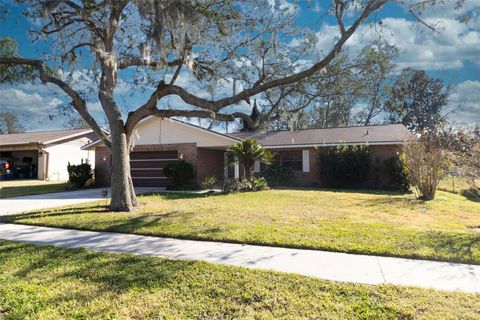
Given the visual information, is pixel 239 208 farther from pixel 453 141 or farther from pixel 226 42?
pixel 453 141

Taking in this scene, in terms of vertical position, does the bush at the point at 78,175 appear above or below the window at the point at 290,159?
below

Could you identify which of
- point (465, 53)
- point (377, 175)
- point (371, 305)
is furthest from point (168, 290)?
point (377, 175)

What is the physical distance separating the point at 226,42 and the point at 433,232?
9057 millimetres

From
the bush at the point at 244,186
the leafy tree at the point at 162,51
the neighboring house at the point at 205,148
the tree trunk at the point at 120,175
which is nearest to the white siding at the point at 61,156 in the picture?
the neighboring house at the point at 205,148

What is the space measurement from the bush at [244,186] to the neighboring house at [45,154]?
14806 mm

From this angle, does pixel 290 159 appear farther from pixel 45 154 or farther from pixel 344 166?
pixel 45 154

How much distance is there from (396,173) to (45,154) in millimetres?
25262

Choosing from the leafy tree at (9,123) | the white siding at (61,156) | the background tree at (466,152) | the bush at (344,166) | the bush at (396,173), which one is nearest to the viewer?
the background tree at (466,152)

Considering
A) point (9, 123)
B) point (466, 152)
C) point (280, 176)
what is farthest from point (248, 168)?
point (9, 123)

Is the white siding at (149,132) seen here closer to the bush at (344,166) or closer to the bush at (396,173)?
the bush at (344,166)

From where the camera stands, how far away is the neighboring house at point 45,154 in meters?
24.3

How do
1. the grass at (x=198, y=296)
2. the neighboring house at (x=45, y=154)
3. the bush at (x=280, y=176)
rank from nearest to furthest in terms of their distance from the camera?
the grass at (x=198, y=296), the bush at (x=280, y=176), the neighboring house at (x=45, y=154)

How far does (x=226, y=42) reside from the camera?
1144 cm

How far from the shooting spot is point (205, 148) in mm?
18062
